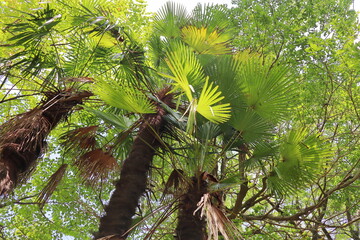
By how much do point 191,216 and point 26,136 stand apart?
1.49 m

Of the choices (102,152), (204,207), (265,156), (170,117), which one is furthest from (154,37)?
(204,207)

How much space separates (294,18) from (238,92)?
409 cm

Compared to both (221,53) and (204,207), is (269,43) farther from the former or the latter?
(204,207)

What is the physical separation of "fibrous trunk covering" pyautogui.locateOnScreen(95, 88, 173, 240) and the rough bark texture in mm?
413

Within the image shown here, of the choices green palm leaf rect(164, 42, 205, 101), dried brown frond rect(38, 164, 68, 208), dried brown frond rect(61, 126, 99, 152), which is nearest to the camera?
green palm leaf rect(164, 42, 205, 101)

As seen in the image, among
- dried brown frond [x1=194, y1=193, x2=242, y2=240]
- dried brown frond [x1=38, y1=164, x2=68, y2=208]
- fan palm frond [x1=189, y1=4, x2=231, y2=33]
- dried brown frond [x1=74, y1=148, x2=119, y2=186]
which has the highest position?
fan palm frond [x1=189, y1=4, x2=231, y2=33]

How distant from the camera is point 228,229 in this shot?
221 cm

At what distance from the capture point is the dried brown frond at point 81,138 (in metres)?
3.18

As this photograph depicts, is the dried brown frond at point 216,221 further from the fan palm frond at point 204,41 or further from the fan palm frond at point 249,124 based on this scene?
the fan palm frond at point 204,41

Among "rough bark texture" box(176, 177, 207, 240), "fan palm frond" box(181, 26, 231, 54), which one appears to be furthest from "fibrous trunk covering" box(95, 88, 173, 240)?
"fan palm frond" box(181, 26, 231, 54)

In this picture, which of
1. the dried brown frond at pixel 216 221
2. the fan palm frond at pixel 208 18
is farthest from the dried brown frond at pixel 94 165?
the fan palm frond at pixel 208 18

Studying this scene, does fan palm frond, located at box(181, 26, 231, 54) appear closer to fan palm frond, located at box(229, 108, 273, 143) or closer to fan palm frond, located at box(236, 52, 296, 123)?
fan palm frond, located at box(236, 52, 296, 123)

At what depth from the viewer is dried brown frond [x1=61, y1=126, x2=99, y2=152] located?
125 inches

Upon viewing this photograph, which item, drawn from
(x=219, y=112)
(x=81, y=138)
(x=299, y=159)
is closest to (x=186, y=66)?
(x=219, y=112)
